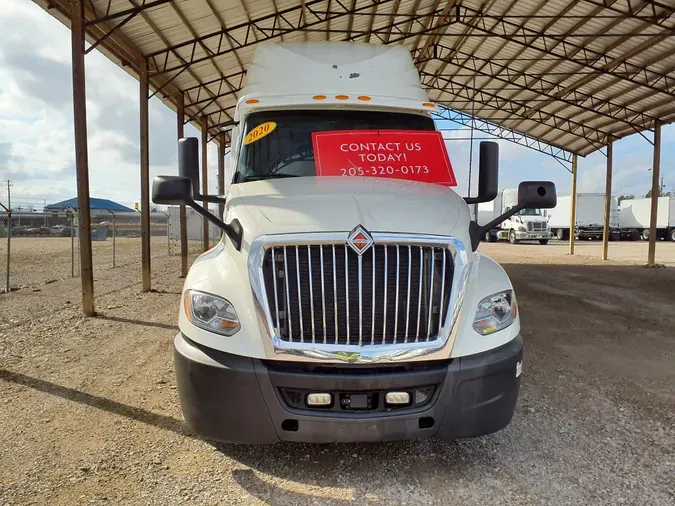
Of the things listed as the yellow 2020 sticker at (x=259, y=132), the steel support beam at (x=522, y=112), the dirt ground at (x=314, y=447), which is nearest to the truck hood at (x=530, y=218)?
the steel support beam at (x=522, y=112)

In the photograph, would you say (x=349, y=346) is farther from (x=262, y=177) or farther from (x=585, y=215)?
(x=585, y=215)

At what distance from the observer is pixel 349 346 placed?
253cm

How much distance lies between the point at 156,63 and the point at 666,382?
11.3 metres

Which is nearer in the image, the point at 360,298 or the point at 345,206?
the point at 360,298

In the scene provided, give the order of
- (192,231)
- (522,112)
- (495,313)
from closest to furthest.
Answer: (495,313) → (522,112) → (192,231)

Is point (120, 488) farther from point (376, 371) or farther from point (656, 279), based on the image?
point (656, 279)

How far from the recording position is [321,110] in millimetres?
4195

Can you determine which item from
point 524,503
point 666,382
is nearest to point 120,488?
point 524,503

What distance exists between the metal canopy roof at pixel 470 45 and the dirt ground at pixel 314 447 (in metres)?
4.03

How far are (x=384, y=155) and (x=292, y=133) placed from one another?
0.87 meters

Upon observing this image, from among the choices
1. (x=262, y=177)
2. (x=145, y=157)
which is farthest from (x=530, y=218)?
(x=262, y=177)

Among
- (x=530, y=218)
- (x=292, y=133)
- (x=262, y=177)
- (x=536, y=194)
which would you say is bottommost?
(x=536, y=194)

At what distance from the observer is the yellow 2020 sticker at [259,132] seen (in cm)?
395

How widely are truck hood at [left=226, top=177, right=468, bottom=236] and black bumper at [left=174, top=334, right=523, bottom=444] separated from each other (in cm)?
77
